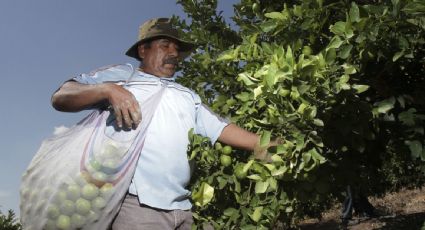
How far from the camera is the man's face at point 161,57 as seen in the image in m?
2.75

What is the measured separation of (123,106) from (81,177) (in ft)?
1.44

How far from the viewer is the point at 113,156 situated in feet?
7.18

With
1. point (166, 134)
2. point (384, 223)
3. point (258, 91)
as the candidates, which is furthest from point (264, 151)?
point (384, 223)

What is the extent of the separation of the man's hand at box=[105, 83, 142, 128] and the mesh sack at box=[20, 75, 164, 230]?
0.19ft

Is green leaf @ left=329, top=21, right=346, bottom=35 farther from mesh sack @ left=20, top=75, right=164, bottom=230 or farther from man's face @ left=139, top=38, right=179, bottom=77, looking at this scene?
mesh sack @ left=20, top=75, right=164, bottom=230

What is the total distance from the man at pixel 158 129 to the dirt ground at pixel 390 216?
8934 millimetres

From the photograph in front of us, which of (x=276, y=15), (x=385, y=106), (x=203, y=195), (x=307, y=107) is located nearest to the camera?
(x=307, y=107)

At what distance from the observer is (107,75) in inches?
102

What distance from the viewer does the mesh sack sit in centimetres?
206

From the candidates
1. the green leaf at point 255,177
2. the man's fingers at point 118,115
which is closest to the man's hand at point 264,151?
the green leaf at point 255,177

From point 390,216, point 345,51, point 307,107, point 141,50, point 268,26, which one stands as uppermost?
point 268,26

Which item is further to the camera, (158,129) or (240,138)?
(240,138)

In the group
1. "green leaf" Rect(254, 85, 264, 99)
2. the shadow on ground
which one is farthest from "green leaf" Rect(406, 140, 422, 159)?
the shadow on ground

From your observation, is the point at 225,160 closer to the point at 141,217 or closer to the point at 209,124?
the point at 209,124
